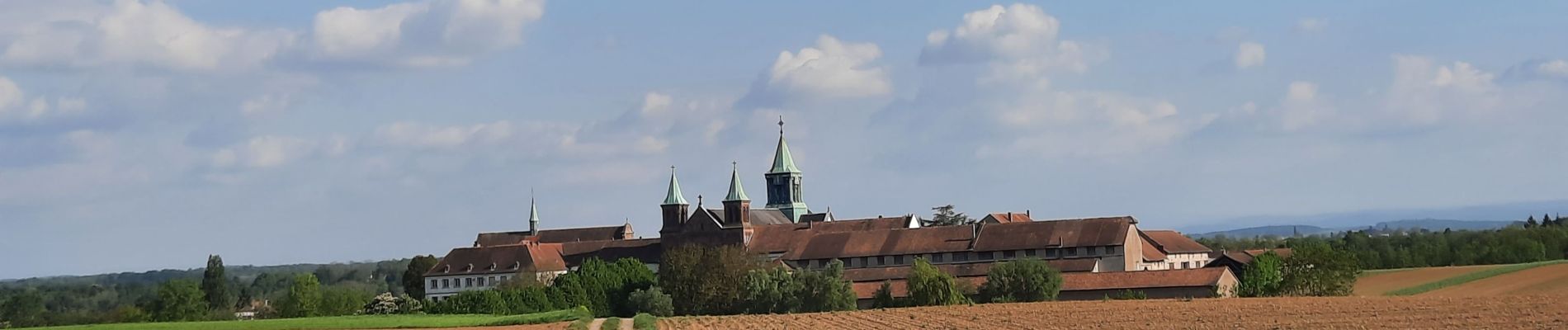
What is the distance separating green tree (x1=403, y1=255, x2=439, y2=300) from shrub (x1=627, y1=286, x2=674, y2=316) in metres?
54.7

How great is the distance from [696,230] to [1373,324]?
301 ft

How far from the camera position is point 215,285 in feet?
516

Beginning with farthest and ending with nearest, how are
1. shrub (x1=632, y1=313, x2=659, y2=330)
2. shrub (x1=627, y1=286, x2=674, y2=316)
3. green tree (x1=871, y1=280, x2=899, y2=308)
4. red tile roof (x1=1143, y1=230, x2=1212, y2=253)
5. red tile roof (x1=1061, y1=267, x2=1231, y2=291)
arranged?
red tile roof (x1=1143, y1=230, x2=1212, y2=253) → shrub (x1=627, y1=286, x2=674, y2=316) → green tree (x1=871, y1=280, x2=899, y2=308) → red tile roof (x1=1061, y1=267, x2=1231, y2=291) → shrub (x1=632, y1=313, x2=659, y2=330)

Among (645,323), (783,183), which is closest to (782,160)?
(783,183)

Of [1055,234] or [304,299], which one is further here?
[304,299]

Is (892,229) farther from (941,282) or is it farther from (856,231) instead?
(941,282)

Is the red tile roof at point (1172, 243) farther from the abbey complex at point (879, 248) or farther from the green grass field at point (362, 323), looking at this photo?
the green grass field at point (362, 323)

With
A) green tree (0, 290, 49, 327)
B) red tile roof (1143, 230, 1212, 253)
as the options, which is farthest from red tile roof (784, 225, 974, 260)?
green tree (0, 290, 49, 327)

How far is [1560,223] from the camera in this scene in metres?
167

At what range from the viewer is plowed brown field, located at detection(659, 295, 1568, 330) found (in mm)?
46188

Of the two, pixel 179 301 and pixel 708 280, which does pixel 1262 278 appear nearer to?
pixel 708 280

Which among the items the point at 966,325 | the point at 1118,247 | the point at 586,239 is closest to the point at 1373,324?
the point at 966,325

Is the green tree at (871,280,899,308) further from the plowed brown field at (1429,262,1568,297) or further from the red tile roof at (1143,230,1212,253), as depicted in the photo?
the red tile roof at (1143,230,1212,253)

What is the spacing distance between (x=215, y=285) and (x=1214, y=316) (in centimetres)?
12005
